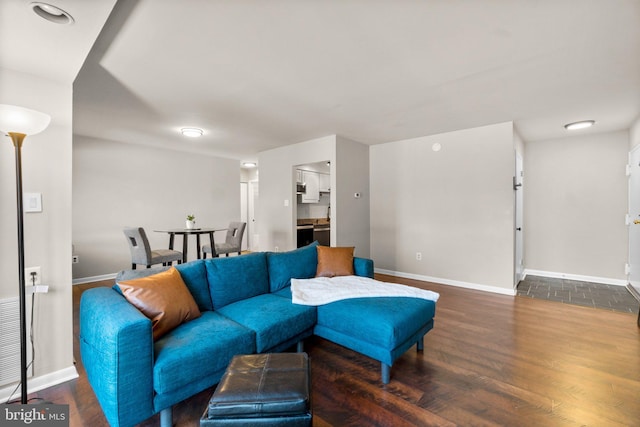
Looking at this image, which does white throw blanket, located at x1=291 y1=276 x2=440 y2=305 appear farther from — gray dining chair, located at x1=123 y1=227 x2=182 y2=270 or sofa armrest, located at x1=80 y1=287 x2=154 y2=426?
gray dining chair, located at x1=123 y1=227 x2=182 y2=270

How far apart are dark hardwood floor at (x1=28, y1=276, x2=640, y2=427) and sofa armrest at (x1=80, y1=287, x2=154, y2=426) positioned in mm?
306

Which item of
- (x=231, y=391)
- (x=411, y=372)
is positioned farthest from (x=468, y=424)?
(x=231, y=391)

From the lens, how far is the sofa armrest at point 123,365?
131cm

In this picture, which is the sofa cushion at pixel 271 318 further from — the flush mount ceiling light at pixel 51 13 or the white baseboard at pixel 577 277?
the white baseboard at pixel 577 277

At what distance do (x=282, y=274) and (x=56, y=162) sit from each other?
201cm

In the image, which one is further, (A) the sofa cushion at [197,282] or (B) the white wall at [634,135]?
(B) the white wall at [634,135]

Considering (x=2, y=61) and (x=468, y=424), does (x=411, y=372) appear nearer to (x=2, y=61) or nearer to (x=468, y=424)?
(x=468, y=424)

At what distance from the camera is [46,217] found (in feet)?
6.56

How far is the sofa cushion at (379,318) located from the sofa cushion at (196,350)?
66cm

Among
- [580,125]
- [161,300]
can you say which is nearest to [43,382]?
[161,300]

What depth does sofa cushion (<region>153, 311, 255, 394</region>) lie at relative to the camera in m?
1.40

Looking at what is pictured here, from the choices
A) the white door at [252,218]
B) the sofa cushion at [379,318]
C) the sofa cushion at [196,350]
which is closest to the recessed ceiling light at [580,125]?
the sofa cushion at [379,318]

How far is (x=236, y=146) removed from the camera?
5.36m

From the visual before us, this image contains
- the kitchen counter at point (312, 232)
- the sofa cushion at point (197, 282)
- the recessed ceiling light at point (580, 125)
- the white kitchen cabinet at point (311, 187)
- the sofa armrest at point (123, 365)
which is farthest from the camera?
the white kitchen cabinet at point (311, 187)
